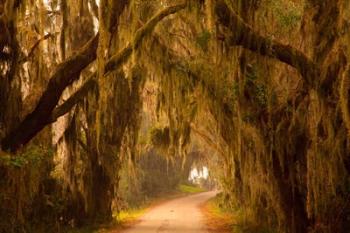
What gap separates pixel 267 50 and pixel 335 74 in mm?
1169

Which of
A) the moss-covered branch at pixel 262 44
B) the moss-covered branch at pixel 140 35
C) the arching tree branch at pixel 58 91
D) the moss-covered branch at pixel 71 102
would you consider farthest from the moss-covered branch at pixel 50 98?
the moss-covered branch at pixel 262 44

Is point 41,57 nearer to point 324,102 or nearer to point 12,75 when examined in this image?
point 12,75

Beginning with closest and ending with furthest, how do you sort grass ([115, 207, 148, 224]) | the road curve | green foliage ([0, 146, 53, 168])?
green foliage ([0, 146, 53, 168]) < the road curve < grass ([115, 207, 148, 224])

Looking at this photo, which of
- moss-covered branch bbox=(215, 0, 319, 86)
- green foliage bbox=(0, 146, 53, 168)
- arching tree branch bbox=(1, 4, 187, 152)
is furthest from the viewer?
→ arching tree branch bbox=(1, 4, 187, 152)

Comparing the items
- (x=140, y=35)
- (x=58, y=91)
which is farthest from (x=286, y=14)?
(x=58, y=91)

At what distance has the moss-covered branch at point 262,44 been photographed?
7133 mm

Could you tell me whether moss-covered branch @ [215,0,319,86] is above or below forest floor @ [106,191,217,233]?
above

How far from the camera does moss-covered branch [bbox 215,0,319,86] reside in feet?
23.4

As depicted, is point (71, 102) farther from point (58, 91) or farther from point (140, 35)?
point (140, 35)

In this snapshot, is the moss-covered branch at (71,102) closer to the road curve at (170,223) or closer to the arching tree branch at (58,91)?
the arching tree branch at (58,91)

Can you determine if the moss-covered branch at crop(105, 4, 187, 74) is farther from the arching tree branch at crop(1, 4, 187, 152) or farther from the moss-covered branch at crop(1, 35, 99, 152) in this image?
the moss-covered branch at crop(1, 35, 99, 152)

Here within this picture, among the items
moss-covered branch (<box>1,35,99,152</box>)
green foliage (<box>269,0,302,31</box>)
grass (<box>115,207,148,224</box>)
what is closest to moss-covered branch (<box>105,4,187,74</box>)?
moss-covered branch (<box>1,35,99,152</box>)

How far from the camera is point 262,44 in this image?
24.0ft

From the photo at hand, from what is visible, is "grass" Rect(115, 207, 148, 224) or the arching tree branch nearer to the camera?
the arching tree branch
